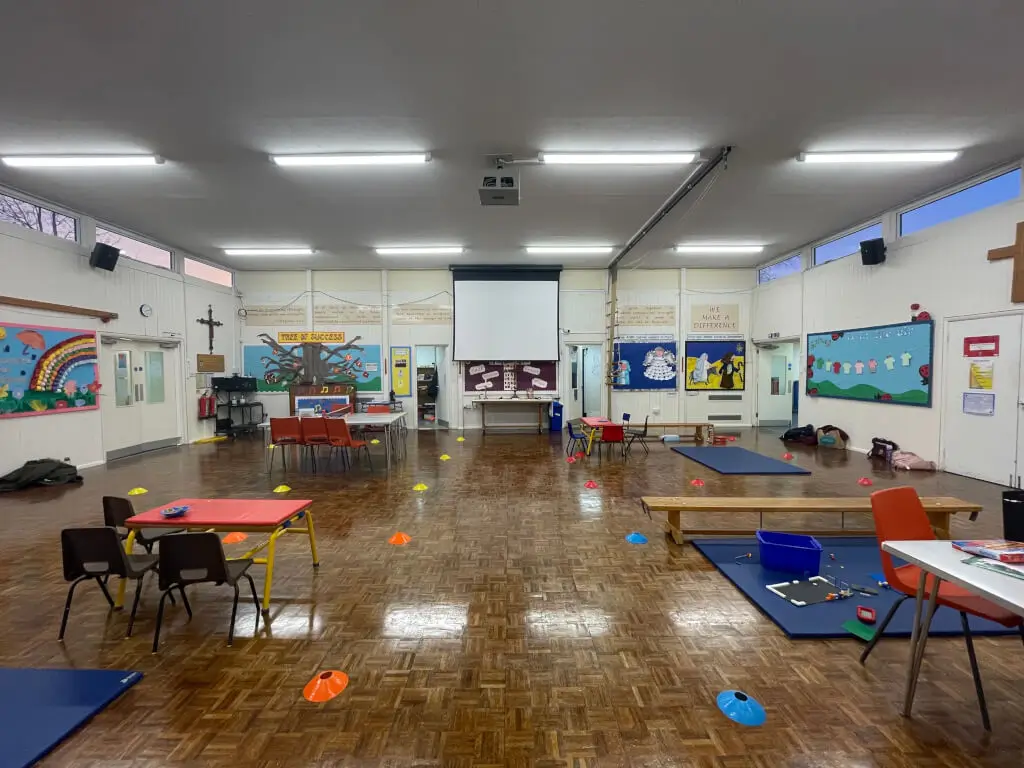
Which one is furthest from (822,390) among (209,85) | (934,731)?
(209,85)

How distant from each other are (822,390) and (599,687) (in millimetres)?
9147

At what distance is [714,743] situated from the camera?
1.86 m

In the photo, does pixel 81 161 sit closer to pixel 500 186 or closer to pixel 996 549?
pixel 500 186

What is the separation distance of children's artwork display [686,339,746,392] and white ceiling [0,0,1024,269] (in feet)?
15.9

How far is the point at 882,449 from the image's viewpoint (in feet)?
24.5

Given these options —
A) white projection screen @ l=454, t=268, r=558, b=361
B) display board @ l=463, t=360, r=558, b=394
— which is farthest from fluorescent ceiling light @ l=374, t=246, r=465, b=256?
display board @ l=463, t=360, r=558, b=394

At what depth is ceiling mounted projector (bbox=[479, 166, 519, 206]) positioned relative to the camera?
5.48m

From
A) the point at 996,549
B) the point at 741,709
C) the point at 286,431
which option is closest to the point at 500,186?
the point at 286,431

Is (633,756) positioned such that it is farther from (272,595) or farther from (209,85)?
(209,85)

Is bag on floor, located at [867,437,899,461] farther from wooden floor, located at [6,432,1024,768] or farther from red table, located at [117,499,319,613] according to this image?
red table, located at [117,499,319,613]

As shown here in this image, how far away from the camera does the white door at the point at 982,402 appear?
5.57 m

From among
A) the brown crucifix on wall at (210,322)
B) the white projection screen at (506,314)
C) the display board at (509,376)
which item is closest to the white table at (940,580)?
the white projection screen at (506,314)

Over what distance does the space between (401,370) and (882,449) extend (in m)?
10.0

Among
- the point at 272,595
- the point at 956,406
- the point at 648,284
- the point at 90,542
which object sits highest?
the point at 648,284
